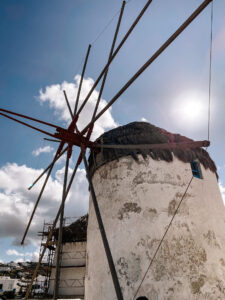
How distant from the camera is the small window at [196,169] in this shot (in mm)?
9107

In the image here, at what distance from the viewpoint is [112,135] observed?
33.4 ft

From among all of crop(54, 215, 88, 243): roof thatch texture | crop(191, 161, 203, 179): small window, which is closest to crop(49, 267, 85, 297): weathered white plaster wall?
crop(54, 215, 88, 243): roof thatch texture

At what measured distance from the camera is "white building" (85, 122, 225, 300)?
6.79 m

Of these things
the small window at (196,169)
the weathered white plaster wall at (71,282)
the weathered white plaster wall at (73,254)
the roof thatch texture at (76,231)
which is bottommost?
the weathered white plaster wall at (71,282)

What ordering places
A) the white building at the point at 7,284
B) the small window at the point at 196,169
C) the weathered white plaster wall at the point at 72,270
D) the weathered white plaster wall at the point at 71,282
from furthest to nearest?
the white building at the point at 7,284 → the weathered white plaster wall at the point at 72,270 → the weathered white plaster wall at the point at 71,282 → the small window at the point at 196,169

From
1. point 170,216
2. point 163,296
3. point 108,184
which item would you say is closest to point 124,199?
point 108,184

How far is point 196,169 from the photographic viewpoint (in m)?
9.33

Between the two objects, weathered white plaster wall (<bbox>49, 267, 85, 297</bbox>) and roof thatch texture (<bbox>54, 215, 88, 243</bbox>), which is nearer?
weathered white plaster wall (<bbox>49, 267, 85, 297</bbox>)

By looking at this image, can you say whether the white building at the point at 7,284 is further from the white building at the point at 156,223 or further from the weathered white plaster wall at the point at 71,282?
the white building at the point at 156,223

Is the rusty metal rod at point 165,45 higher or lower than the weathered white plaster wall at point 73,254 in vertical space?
higher

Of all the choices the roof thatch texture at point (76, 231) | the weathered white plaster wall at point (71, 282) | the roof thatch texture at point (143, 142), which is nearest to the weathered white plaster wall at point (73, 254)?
the roof thatch texture at point (76, 231)

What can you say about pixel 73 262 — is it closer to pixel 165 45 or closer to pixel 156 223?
pixel 156 223

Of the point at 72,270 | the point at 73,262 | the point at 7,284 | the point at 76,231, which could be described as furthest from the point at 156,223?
the point at 7,284

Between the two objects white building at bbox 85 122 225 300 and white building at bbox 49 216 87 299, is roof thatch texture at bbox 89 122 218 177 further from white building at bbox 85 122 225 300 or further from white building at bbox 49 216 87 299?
white building at bbox 49 216 87 299
